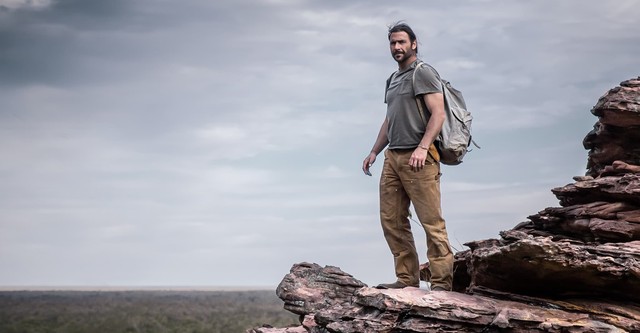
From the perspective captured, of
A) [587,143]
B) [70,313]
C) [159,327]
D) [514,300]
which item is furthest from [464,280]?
[70,313]

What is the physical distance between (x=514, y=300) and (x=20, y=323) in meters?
66.3

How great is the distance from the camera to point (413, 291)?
A: 1190 cm

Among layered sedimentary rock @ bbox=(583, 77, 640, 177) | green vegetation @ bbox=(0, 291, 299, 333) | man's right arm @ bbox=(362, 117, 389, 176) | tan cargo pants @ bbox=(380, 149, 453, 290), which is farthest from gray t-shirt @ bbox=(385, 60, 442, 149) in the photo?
green vegetation @ bbox=(0, 291, 299, 333)

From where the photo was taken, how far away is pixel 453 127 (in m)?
12.7

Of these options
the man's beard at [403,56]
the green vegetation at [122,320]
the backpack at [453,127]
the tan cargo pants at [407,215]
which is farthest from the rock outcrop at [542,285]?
the green vegetation at [122,320]

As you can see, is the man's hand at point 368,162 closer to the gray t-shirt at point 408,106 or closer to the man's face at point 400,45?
the gray t-shirt at point 408,106

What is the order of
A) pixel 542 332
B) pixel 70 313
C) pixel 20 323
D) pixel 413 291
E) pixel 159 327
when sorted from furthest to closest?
pixel 70 313, pixel 20 323, pixel 159 327, pixel 413 291, pixel 542 332

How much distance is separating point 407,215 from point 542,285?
2.59 meters

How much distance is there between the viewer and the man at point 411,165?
12.4m

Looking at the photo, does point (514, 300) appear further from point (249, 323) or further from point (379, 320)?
point (249, 323)

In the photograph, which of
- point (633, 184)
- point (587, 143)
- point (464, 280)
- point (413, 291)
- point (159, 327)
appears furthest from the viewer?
Result: point (159, 327)

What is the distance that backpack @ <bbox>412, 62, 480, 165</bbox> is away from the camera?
1259 centimetres

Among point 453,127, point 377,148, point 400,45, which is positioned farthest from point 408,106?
point 377,148

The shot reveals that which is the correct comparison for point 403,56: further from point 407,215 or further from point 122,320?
point 122,320
